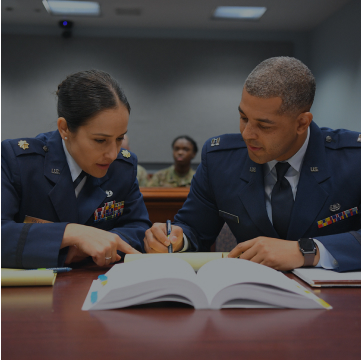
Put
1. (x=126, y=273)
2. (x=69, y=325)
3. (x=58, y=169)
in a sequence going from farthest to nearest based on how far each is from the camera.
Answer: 1. (x=58, y=169)
2. (x=126, y=273)
3. (x=69, y=325)

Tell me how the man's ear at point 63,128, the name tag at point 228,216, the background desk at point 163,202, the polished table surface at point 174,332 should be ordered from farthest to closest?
1. the background desk at point 163,202
2. the name tag at point 228,216
3. the man's ear at point 63,128
4. the polished table surface at point 174,332

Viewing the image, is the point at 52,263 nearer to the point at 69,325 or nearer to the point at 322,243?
the point at 69,325

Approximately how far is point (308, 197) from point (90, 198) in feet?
2.71

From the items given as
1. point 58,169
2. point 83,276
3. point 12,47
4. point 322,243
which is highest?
point 12,47

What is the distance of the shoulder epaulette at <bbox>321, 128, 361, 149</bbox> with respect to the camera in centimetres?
144

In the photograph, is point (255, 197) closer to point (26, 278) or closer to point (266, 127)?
point (266, 127)

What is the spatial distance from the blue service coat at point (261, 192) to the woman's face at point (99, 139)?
1.41 feet

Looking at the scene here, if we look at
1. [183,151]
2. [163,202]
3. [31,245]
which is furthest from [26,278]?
[183,151]

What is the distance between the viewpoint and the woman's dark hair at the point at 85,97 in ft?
4.32

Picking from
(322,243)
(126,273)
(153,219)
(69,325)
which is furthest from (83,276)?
(153,219)

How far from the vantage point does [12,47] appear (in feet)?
20.1

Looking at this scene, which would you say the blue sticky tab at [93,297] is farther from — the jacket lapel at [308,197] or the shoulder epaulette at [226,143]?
the shoulder epaulette at [226,143]

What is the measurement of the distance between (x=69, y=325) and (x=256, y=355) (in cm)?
34

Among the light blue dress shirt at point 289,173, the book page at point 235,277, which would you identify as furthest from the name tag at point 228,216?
the book page at point 235,277
